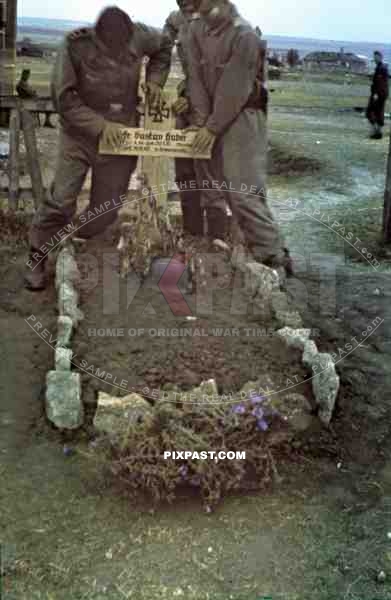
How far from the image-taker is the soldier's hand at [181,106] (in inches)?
251

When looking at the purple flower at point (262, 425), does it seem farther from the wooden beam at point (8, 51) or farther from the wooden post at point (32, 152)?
the wooden beam at point (8, 51)

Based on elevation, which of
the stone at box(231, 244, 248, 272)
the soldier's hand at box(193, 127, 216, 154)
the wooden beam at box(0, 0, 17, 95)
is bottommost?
the stone at box(231, 244, 248, 272)

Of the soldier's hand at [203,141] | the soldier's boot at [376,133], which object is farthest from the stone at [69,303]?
the soldier's boot at [376,133]

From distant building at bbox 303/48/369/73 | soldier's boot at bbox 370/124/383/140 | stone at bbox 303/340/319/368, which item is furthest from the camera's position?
distant building at bbox 303/48/369/73

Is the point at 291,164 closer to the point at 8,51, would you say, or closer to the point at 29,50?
the point at 8,51

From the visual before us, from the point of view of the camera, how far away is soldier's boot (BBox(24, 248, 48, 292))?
6355 mm

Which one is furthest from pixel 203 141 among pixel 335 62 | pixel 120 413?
pixel 335 62

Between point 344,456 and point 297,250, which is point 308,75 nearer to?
point 297,250

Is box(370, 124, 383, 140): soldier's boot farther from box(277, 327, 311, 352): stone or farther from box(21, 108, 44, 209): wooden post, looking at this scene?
box(277, 327, 311, 352): stone

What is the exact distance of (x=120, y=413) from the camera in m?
4.29

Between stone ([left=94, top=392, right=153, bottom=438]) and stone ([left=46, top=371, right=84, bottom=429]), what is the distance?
175mm

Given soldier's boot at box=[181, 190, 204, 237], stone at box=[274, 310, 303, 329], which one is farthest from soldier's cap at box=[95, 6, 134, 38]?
stone at box=[274, 310, 303, 329]

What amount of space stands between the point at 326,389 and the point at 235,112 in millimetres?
2574

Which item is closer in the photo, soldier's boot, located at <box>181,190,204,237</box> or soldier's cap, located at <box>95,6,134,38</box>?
soldier's cap, located at <box>95,6,134,38</box>
